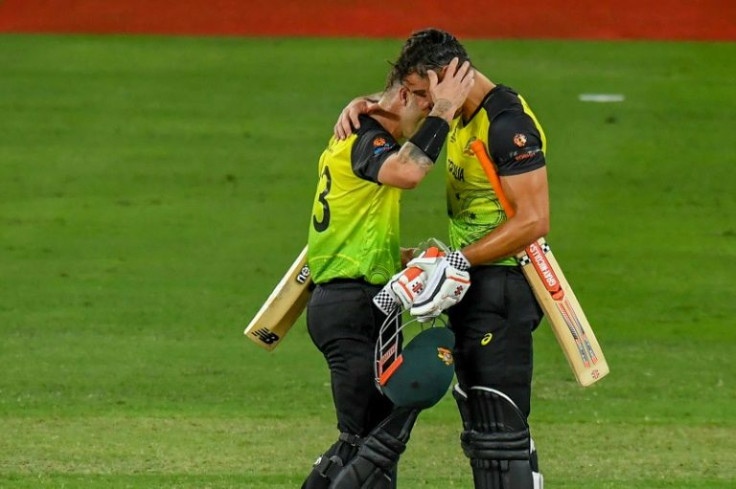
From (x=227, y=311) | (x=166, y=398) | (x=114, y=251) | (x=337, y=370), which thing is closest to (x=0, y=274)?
(x=114, y=251)

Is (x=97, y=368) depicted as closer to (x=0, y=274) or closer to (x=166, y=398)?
(x=166, y=398)

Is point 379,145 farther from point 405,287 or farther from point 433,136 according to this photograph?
point 405,287

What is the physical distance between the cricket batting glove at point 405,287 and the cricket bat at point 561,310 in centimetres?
51

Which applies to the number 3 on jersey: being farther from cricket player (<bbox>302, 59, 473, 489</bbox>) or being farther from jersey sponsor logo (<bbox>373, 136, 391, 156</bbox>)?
jersey sponsor logo (<bbox>373, 136, 391, 156</bbox>)

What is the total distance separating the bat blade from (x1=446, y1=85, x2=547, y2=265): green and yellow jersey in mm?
101

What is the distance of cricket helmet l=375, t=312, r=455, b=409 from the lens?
253 inches

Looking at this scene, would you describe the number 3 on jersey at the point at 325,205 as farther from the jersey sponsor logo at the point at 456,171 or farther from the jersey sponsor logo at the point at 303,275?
the jersey sponsor logo at the point at 456,171

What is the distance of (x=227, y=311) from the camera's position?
40.2 ft

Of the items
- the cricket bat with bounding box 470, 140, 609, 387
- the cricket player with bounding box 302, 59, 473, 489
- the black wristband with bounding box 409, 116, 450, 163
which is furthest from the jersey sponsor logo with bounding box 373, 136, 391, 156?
the cricket bat with bounding box 470, 140, 609, 387

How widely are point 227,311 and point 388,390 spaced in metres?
5.92

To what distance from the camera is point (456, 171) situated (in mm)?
6676

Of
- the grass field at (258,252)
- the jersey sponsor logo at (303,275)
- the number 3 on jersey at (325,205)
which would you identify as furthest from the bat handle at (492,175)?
the grass field at (258,252)

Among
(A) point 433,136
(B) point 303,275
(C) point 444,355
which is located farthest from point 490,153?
(B) point 303,275

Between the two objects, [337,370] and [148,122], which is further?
[148,122]
